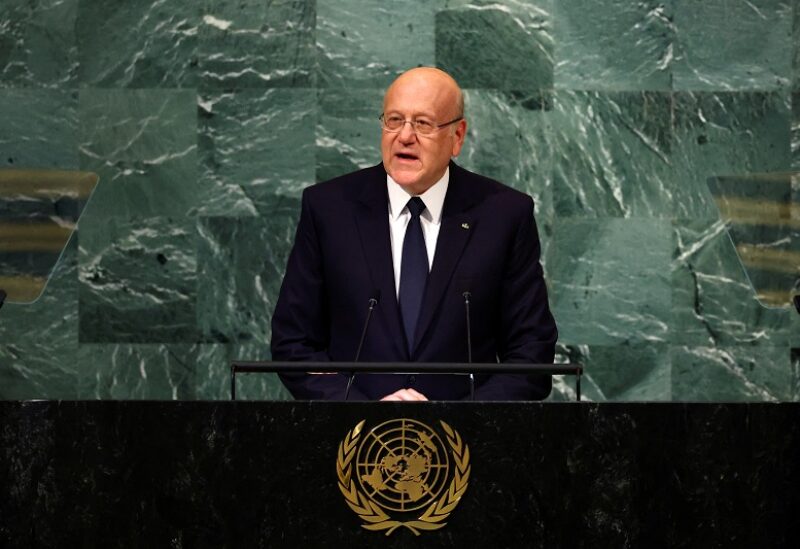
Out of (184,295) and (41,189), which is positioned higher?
(41,189)

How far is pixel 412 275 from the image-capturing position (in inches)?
149

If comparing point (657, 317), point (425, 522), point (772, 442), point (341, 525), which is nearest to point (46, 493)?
point (341, 525)

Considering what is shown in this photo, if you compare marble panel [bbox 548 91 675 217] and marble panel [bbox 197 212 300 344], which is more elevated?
marble panel [bbox 548 91 675 217]

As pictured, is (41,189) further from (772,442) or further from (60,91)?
(772,442)

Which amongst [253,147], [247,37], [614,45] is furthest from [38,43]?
[614,45]

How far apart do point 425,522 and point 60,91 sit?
343 cm

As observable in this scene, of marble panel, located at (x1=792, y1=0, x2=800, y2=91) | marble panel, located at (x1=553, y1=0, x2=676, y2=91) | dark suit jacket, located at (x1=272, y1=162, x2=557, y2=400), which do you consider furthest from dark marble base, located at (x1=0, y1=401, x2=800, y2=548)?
marble panel, located at (x1=792, y1=0, x2=800, y2=91)

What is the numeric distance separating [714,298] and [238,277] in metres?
1.98

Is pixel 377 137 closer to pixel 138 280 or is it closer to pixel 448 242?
pixel 138 280

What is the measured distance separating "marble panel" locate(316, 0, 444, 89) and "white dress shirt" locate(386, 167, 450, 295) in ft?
5.70

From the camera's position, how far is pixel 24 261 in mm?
5602

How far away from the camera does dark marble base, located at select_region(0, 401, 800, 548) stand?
2.77 metres

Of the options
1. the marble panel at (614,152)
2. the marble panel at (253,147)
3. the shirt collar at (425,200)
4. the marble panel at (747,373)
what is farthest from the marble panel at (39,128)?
the marble panel at (747,373)

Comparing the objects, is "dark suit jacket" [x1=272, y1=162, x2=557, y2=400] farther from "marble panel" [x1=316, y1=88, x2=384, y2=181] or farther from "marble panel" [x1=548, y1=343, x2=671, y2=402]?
"marble panel" [x1=548, y1=343, x2=671, y2=402]
